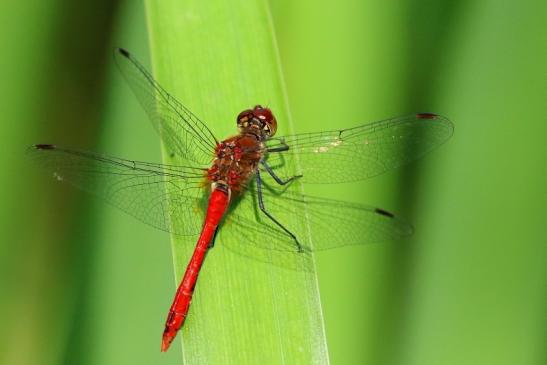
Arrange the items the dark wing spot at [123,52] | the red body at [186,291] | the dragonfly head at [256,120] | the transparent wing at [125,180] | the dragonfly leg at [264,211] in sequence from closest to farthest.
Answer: the red body at [186,291] < the dragonfly leg at [264,211] < the transparent wing at [125,180] < the dragonfly head at [256,120] < the dark wing spot at [123,52]

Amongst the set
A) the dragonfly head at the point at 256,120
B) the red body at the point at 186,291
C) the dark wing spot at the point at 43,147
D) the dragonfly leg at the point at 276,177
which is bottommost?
the red body at the point at 186,291

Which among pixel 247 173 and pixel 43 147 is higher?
pixel 43 147

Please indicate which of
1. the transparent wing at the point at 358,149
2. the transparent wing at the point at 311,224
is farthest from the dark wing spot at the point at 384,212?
the transparent wing at the point at 358,149

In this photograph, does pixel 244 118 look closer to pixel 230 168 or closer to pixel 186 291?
pixel 230 168

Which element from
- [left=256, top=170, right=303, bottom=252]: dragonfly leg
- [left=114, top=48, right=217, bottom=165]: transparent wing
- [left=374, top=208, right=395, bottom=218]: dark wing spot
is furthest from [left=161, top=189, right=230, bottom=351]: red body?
[left=374, top=208, right=395, bottom=218]: dark wing spot

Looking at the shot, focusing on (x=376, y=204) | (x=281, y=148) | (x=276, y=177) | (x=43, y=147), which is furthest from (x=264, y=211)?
(x=43, y=147)

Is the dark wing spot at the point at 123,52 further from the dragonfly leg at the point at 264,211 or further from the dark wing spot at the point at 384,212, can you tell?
the dark wing spot at the point at 384,212
